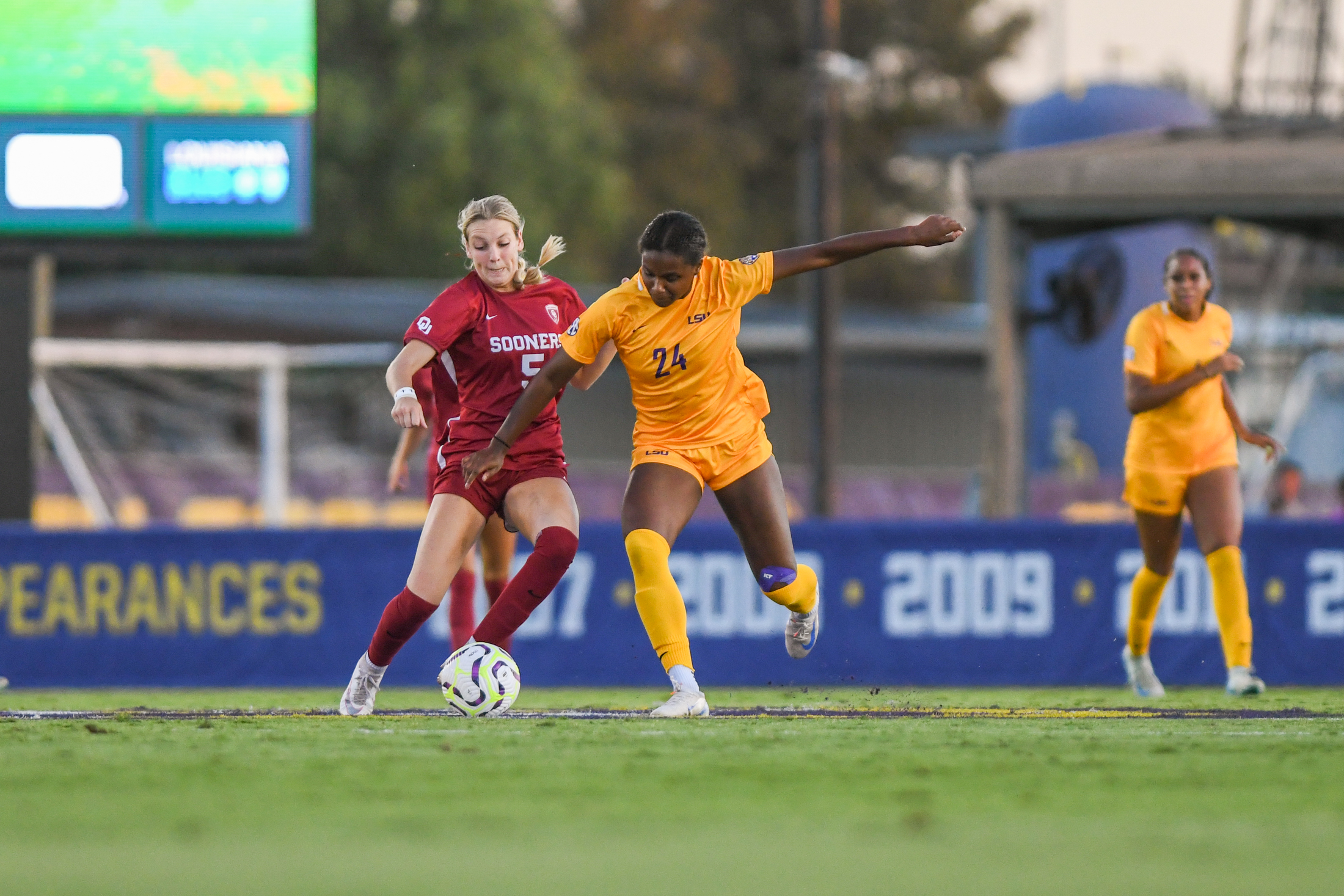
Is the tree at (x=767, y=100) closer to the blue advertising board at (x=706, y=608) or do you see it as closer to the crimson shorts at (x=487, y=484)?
the blue advertising board at (x=706, y=608)

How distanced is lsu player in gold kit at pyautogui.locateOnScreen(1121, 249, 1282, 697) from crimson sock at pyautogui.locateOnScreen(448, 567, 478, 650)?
10.7 ft

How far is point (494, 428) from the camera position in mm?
7590

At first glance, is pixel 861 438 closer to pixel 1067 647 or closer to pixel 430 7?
pixel 430 7

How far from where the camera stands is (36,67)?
1345 cm

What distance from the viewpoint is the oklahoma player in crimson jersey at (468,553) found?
29.1ft

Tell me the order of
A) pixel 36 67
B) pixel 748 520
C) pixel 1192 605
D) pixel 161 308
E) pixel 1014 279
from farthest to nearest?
pixel 161 308, pixel 1014 279, pixel 36 67, pixel 1192 605, pixel 748 520

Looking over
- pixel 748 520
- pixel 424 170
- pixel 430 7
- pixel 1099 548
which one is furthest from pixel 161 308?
pixel 748 520

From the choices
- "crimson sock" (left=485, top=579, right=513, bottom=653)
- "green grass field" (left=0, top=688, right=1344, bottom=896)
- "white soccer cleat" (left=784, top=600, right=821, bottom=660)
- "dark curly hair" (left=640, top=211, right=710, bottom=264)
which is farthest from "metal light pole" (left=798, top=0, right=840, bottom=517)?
"dark curly hair" (left=640, top=211, right=710, bottom=264)

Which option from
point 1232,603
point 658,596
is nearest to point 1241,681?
point 1232,603

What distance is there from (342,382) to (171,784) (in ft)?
92.4

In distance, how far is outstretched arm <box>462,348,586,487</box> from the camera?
23.6 feet

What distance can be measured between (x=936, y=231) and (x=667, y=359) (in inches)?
45.2

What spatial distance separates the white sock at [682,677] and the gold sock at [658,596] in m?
0.02

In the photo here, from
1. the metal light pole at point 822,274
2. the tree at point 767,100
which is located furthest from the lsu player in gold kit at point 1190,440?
the tree at point 767,100
